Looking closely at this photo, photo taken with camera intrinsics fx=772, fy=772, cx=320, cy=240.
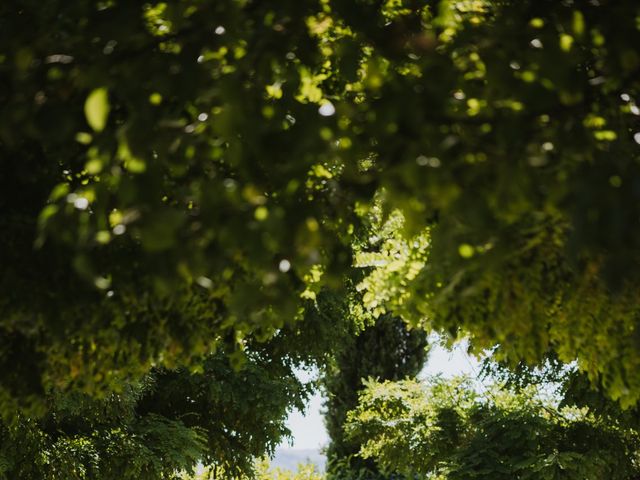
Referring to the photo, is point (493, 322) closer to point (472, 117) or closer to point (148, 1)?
Answer: point (472, 117)

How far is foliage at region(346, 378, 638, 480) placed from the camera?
36.4 feet

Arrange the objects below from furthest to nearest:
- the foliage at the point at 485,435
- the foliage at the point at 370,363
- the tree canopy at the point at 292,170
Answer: the foliage at the point at 370,363, the foliage at the point at 485,435, the tree canopy at the point at 292,170

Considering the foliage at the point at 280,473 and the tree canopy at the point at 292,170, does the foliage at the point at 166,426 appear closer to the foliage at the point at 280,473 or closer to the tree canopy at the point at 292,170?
the foliage at the point at 280,473

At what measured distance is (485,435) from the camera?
11797 millimetres

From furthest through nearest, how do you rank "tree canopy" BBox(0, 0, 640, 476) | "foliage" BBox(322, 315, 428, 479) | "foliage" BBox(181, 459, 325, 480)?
"foliage" BBox(322, 315, 428, 479) < "foliage" BBox(181, 459, 325, 480) < "tree canopy" BBox(0, 0, 640, 476)

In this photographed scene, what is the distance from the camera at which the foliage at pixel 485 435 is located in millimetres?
11086

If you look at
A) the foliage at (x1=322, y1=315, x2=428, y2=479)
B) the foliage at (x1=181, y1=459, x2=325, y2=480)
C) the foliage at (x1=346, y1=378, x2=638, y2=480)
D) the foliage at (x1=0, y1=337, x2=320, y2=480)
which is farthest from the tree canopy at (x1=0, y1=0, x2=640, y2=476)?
the foliage at (x1=322, y1=315, x2=428, y2=479)

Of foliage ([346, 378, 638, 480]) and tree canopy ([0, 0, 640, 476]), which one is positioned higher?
tree canopy ([0, 0, 640, 476])

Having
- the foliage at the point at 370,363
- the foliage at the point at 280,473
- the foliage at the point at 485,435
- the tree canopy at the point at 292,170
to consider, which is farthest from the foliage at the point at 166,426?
the tree canopy at the point at 292,170

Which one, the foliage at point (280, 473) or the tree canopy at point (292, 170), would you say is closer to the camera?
the tree canopy at point (292, 170)

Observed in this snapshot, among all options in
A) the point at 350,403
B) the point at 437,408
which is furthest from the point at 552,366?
the point at 350,403

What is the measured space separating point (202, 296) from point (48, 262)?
0.68 meters

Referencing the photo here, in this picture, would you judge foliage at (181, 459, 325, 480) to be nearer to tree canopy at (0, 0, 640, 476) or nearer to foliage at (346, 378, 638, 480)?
foliage at (346, 378, 638, 480)

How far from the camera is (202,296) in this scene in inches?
138
